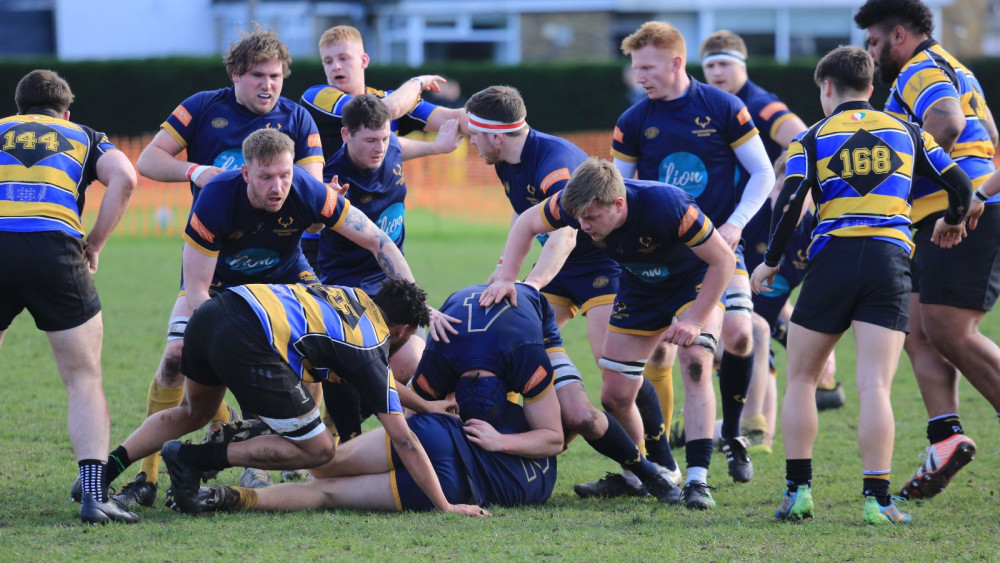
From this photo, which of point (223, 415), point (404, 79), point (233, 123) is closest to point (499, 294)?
point (223, 415)

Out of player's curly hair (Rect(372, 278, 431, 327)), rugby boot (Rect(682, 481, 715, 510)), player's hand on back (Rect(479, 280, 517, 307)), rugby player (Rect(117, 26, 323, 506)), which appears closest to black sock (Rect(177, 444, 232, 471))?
rugby player (Rect(117, 26, 323, 506))

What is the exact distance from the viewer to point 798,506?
15.8ft

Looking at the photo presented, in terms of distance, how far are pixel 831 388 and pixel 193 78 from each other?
2097 cm

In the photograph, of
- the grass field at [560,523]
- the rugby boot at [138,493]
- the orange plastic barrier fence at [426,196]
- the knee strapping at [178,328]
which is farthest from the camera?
the orange plastic barrier fence at [426,196]

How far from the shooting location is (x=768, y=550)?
429cm

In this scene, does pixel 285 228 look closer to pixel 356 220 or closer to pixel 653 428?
pixel 356 220

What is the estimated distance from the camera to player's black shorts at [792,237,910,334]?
4.75m

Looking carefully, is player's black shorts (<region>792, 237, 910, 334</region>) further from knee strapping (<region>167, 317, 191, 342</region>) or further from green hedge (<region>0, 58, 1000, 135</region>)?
green hedge (<region>0, 58, 1000, 135</region>)

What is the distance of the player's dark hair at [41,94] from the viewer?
17.2ft

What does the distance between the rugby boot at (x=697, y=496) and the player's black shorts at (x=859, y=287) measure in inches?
39.4

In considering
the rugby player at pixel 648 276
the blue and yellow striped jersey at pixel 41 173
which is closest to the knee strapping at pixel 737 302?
the rugby player at pixel 648 276

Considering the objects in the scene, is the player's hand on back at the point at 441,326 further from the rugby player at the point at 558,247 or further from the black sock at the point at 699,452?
the black sock at the point at 699,452

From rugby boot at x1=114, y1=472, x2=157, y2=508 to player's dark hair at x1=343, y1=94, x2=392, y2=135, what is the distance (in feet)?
7.13

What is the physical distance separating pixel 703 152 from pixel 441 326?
1.98 m
